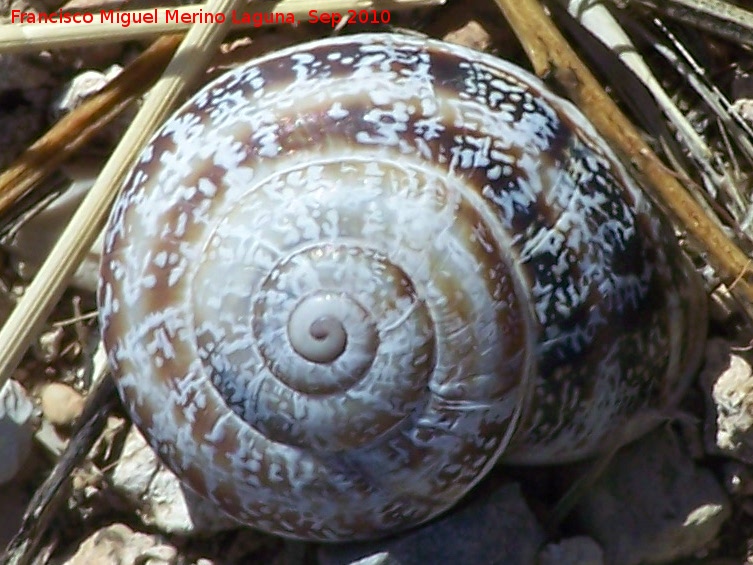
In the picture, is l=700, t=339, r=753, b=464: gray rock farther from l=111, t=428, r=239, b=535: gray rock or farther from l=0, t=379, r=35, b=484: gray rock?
l=0, t=379, r=35, b=484: gray rock

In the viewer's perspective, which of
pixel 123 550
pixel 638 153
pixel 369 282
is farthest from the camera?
pixel 123 550

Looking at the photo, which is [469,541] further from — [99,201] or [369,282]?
[99,201]

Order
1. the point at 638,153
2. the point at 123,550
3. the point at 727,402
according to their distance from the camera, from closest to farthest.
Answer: the point at 638,153, the point at 727,402, the point at 123,550

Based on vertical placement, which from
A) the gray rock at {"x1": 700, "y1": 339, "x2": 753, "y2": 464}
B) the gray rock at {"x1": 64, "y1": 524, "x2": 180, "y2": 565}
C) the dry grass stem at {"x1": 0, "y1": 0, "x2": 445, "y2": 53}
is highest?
the dry grass stem at {"x1": 0, "y1": 0, "x2": 445, "y2": 53}

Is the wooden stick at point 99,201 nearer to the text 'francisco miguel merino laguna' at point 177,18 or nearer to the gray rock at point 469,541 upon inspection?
the text 'francisco miguel merino laguna' at point 177,18

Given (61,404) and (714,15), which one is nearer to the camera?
(714,15)

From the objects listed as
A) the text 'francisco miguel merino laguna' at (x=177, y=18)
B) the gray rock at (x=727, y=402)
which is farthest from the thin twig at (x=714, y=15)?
the text 'francisco miguel merino laguna' at (x=177, y=18)

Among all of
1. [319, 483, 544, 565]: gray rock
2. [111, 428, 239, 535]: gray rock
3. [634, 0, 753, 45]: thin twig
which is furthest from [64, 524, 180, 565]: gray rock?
[634, 0, 753, 45]: thin twig

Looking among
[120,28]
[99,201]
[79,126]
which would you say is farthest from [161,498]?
[120,28]
